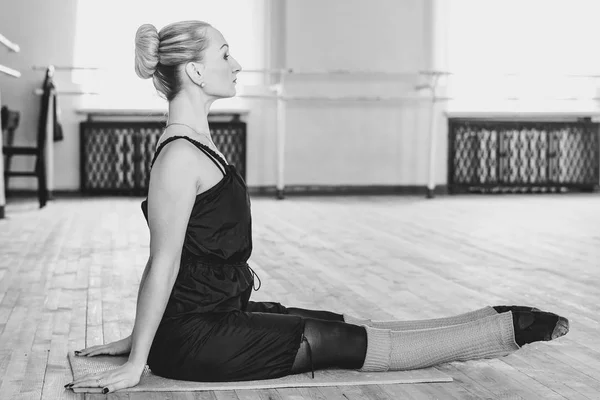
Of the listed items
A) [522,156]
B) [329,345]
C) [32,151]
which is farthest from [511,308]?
[522,156]

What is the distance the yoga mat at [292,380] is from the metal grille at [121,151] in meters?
5.72

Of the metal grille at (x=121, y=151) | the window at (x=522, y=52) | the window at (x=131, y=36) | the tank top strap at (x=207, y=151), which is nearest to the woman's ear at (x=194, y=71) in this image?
the tank top strap at (x=207, y=151)

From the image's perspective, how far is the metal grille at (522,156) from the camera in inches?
324

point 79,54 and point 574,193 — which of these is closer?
point 79,54

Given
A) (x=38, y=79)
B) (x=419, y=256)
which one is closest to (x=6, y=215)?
(x=38, y=79)

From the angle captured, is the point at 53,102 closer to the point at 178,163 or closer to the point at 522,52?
the point at 522,52

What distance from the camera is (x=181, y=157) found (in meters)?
1.92

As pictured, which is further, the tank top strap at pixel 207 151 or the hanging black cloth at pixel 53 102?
the hanging black cloth at pixel 53 102

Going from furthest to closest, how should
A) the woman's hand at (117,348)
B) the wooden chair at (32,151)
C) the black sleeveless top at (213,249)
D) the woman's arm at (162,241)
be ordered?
1. the wooden chair at (32,151)
2. the woman's hand at (117,348)
3. the black sleeveless top at (213,249)
4. the woman's arm at (162,241)

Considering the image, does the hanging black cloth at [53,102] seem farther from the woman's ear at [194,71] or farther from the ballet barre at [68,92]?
the woman's ear at [194,71]

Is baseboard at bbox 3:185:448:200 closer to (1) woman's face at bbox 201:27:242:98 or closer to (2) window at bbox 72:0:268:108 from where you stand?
(2) window at bbox 72:0:268:108

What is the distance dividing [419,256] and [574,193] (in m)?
4.51

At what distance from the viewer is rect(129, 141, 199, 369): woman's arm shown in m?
1.85

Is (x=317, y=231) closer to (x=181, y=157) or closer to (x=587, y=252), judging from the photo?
(x=587, y=252)
